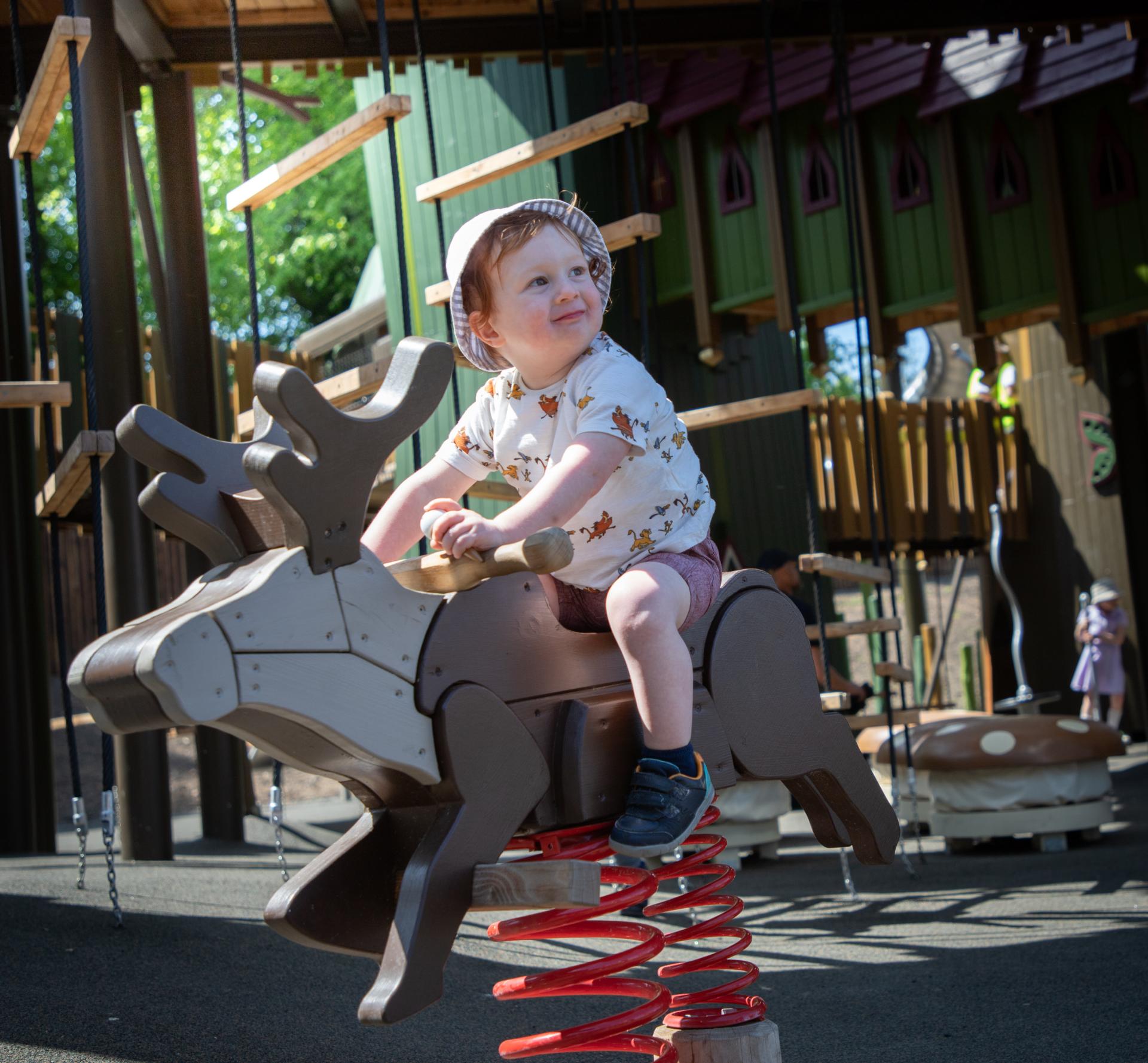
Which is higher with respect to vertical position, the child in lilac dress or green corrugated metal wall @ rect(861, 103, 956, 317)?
green corrugated metal wall @ rect(861, 103, 956, 317)

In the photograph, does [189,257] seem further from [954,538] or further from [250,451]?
[954,538]

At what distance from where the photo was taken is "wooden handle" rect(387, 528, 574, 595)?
1.70 meters

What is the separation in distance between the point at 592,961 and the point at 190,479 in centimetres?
98

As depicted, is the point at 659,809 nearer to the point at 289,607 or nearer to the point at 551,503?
the point at 551,503

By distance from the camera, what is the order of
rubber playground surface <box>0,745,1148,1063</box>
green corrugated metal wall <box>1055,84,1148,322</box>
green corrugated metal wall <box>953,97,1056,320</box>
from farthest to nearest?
green corrugated metal wall <box>953,97,1056,320</box>, green corrugated metal wall <box>1055,84,1148,322</box>, rubber playground surface <box>0,745,1148,1063</box>

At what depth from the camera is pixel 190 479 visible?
182 centimetres

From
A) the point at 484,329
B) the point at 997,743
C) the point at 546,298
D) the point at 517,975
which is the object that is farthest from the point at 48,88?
the point at 997,743

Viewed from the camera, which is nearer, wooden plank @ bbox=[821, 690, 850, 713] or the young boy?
the young boy

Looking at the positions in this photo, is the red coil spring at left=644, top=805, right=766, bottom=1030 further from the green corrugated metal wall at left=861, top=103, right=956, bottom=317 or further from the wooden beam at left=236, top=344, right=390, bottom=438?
the green corrugated metal wall at left=861, top=103, right=956, bottom=317

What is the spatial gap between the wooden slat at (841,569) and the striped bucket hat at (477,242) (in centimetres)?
245

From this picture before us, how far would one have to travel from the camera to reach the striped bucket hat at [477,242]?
2.11 meters

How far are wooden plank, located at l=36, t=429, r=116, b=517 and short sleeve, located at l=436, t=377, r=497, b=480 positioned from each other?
152 cm

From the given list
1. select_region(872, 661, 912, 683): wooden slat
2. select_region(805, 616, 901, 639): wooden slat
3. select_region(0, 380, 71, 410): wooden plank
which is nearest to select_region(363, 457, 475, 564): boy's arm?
select_region(0, 380, 71, 410): wooden plank

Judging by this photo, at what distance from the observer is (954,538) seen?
1293 cm
